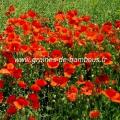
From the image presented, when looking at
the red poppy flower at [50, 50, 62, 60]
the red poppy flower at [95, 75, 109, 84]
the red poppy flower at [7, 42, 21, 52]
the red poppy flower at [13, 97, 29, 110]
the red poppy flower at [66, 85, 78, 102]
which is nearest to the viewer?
the red poppy flower at [13, 97, 29, 110]

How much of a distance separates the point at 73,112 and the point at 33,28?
1219 millimetres

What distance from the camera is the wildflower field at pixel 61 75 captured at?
3275 mm

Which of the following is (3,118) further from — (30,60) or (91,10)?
(91,10)

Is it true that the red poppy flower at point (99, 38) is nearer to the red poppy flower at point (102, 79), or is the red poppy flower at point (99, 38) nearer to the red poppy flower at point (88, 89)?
the red poppy flower at point (102, 79)

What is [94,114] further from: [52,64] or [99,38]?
[99,38]

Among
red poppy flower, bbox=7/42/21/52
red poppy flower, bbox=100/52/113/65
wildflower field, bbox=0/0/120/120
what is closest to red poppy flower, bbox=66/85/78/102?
wildflower field, bbox=0/0/120/120

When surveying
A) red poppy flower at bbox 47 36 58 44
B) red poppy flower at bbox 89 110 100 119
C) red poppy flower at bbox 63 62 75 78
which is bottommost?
red poppy flower at bbox 89 110 100 119

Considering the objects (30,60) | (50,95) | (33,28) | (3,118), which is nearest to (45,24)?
(33,28)

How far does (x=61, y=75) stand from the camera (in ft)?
12.6

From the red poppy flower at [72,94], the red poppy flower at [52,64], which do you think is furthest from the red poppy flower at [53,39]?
the red poppy flower at [72,94]

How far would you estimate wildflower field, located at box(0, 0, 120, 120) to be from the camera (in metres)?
3.28

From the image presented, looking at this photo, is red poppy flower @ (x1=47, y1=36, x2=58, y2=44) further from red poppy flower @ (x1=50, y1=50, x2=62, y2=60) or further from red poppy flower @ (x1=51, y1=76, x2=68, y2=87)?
red poppy flower @ (x1=51, y1=76, x2=68, y2=87)

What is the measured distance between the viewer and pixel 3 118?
A: 3.25 meters

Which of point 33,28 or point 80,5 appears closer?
point 33,28
